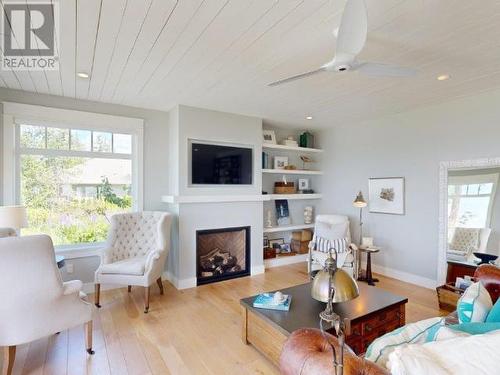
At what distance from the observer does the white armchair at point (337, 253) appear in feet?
13.0

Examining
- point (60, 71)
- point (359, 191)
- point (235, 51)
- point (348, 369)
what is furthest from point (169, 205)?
point (348, 369)

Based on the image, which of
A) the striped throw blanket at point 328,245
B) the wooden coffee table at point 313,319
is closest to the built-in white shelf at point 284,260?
the striped throw blanket at point 328,245

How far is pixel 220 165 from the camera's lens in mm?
4176

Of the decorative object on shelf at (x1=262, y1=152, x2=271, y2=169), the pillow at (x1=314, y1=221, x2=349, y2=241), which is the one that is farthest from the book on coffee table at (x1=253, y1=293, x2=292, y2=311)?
the decorative object on shelf at (x1=262, y1=152, x2=271, y2=169)

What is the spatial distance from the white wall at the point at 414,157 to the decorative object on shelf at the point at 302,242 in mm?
796

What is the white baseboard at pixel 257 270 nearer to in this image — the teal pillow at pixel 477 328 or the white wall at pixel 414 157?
the white wall at pixel 414 157

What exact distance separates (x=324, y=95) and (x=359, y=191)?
81.4 inches

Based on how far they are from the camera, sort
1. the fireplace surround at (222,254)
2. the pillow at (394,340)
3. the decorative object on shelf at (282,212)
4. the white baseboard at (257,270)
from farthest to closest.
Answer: the decorative object on shelf at (282,212) < the white baseboard at (257,270) < the fireplace surround at (222,254) < the pillow at (394,340)

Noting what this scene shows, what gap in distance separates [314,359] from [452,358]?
45 centimetres

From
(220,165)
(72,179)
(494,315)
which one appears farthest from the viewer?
(220,165)

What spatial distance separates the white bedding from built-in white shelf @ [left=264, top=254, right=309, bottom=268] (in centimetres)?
395

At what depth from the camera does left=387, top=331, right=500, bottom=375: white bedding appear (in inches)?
34.4

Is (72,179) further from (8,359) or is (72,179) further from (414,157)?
(414,157)

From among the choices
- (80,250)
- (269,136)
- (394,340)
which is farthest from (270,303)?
(269,136)
